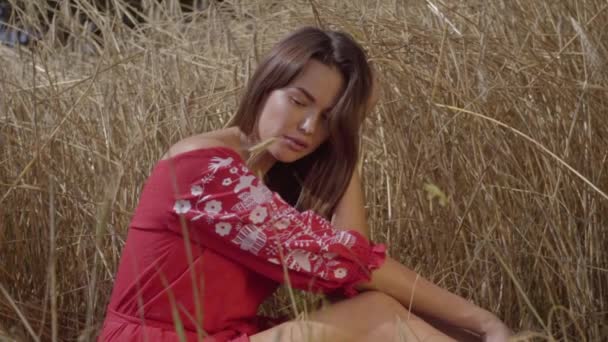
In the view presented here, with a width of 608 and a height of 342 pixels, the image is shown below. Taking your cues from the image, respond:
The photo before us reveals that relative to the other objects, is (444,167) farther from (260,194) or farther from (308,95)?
(260,194)

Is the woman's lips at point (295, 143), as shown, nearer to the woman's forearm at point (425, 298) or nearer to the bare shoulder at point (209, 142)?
the bare shoulder at point (209, 142)

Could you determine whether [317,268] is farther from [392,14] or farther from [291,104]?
[392,14]

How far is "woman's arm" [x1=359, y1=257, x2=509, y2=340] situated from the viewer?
5.70 feet

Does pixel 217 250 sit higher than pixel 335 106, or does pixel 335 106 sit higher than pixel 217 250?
pixel 335 106

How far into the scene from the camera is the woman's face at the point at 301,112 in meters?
1.76

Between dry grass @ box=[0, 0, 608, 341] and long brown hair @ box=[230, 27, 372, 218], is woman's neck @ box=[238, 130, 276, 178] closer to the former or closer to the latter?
long brown hair @ box=[230, 27, 372, 218]

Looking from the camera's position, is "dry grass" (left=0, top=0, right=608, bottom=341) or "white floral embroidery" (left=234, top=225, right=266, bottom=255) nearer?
"white floral embroidery" (left=234, top=225, right=266, bottom=255)

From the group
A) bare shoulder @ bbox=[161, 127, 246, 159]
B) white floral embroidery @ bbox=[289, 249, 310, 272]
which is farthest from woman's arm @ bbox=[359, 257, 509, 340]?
bare shoulder @ bbox=[161, 127, 246, 159]

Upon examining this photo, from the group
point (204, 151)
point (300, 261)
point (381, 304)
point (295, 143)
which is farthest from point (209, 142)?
point (381, 304)

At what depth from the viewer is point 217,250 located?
5.65 feet

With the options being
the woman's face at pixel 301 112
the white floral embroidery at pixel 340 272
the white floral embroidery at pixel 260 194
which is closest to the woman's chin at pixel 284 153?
the woman's face at pixel 301 112

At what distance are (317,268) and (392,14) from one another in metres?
1.00

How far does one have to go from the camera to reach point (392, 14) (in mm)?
2477

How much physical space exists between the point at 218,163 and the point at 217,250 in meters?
0.15
